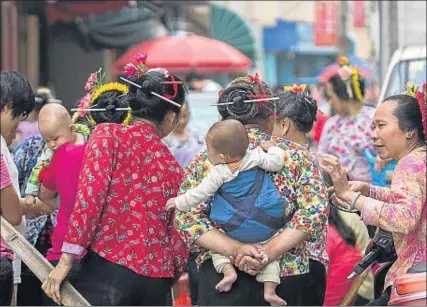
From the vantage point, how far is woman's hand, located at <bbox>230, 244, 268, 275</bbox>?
171 inches

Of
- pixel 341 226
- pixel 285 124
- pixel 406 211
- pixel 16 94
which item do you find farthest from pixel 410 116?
pixel 16 94

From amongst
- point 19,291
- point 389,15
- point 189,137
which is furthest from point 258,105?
point 389,15

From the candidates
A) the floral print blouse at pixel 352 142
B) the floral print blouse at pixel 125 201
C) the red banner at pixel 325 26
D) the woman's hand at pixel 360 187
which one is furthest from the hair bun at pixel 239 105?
the red banner at pixel 325 26

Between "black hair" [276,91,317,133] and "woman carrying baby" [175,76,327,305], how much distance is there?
904 millimetres

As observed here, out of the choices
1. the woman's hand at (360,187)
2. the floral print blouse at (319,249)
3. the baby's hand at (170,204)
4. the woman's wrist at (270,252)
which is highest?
the woman's hand at (360,187)

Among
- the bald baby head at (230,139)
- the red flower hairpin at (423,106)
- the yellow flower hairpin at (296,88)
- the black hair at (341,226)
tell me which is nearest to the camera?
the red flower hairpin at (423,106)

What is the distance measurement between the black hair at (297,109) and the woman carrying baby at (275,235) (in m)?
0.90

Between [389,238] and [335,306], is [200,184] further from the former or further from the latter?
[335,306]

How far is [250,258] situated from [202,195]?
329mm

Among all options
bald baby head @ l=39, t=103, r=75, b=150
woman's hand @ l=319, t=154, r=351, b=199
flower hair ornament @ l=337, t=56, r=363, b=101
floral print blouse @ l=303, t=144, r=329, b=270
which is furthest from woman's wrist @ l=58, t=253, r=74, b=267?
flower hair ornament @ l=337, t=56, r=363, b=101

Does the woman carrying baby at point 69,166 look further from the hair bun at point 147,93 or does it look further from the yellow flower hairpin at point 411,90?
the yellow flower hairpin at point 411,90

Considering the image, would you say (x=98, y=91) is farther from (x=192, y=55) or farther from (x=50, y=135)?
(x=192, y=55)

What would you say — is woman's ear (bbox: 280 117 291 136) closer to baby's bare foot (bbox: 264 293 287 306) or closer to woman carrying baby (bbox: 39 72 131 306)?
woman carrying baby (bbox: 39 72 131 306)

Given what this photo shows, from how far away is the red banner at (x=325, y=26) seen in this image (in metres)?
31.1
